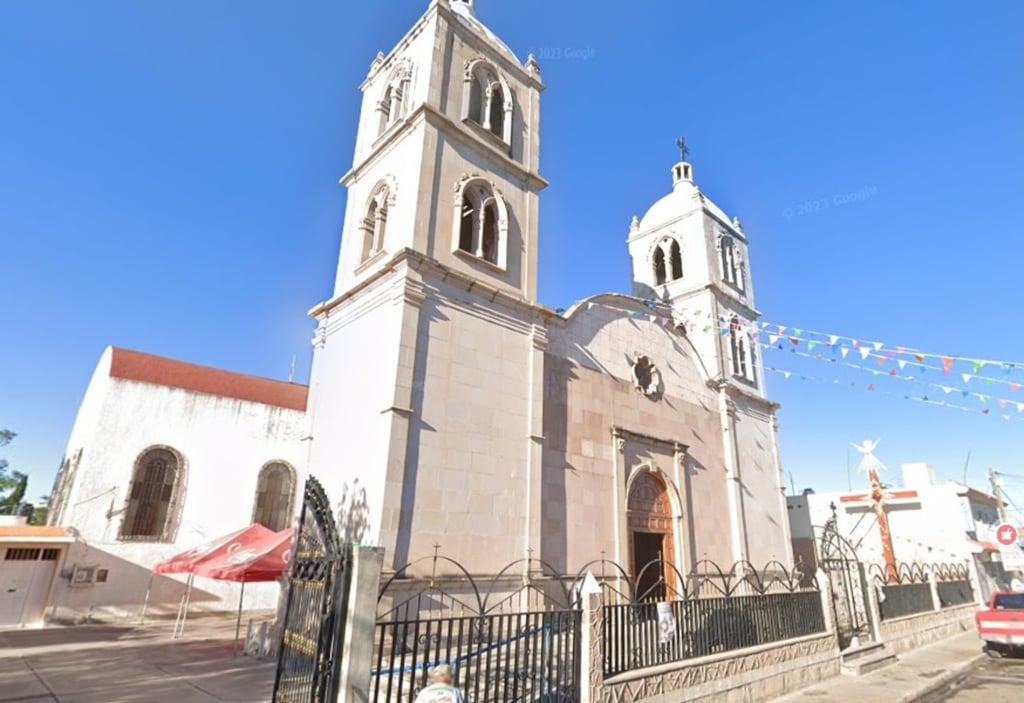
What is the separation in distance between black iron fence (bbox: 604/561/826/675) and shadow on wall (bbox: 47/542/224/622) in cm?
1493

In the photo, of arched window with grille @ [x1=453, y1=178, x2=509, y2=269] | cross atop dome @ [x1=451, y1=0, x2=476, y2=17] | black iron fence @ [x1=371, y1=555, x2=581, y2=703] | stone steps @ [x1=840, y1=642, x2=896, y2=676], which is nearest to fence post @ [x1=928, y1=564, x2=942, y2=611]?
stone steps @ [x1=840, y1=642, x2=896, y2=676]

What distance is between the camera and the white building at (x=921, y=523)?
26.0m

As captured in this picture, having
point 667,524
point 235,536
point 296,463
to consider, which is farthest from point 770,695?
point 296,463

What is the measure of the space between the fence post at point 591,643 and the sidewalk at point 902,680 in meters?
4.67

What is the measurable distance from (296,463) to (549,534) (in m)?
11.7

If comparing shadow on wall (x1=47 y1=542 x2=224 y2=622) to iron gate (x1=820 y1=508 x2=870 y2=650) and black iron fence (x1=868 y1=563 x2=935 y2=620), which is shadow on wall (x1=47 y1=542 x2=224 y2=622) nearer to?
iron gate (x1=820 y1=508 x2=870 y2=650)

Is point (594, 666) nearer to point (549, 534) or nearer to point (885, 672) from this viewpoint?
point (549, 534)

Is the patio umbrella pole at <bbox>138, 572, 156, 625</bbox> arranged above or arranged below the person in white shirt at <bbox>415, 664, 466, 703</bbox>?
below

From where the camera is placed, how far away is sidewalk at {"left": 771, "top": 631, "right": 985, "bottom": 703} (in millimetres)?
9914

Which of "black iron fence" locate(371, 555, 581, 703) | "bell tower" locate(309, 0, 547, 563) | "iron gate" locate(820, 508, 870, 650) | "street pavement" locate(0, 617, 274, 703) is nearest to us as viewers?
"black iron fence" locate(371, 555, 581, 703)

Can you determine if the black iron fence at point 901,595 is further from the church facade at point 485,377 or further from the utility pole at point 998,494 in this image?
the utility pole at point 998,494

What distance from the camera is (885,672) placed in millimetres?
12359

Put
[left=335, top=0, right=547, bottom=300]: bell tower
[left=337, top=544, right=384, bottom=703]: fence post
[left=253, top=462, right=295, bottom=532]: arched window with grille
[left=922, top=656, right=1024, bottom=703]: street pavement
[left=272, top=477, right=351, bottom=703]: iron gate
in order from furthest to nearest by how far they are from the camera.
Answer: [left=253, top=462, right=295, bottom=532]: arched window with grille < [left=335, top=0, right=547, bottom=300]: bell tower < [left=922, top=656, right=1024, bottom=703]: street pavement < [left=272, top=477, right=351, bottom=703]: iron gate < [left=337, top=544, right=384, bottom=703]: fence post

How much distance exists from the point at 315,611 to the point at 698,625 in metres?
6.47
